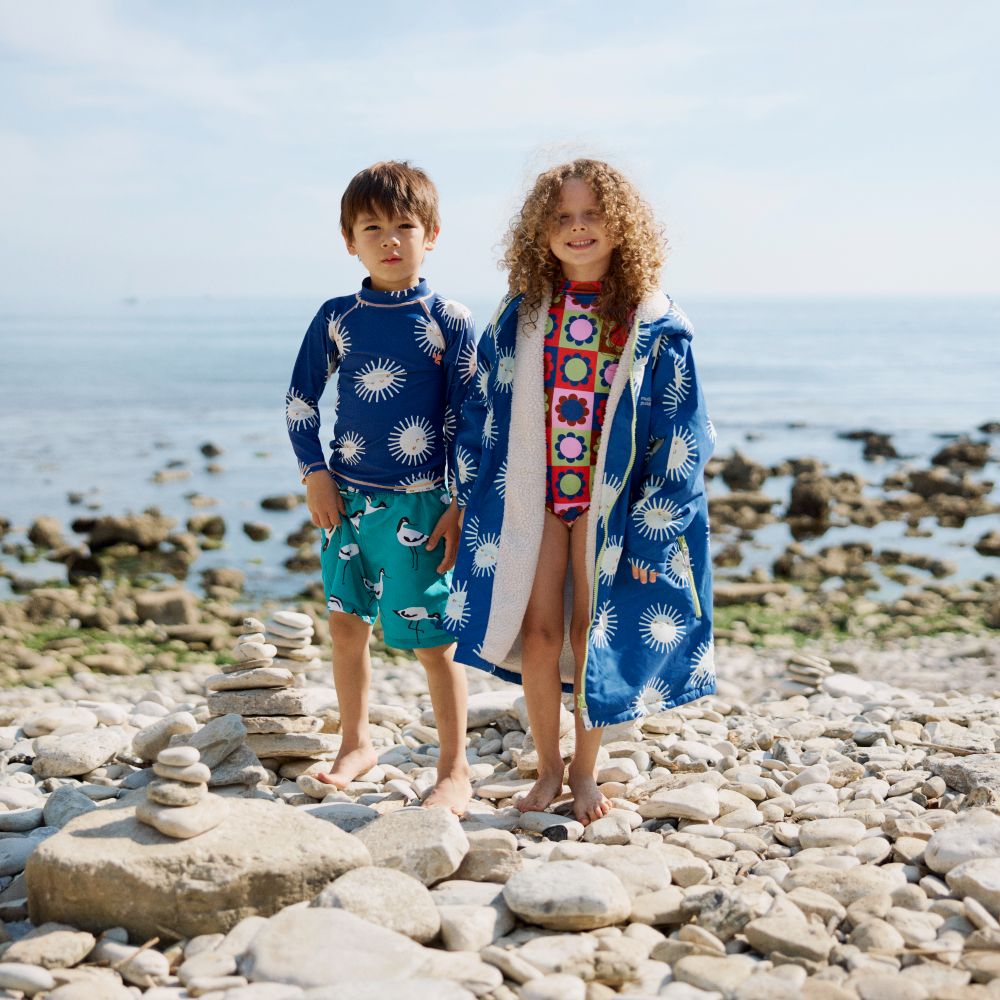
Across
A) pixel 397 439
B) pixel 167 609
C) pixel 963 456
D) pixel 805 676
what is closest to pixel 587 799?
pixel 397 439

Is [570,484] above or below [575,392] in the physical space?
below

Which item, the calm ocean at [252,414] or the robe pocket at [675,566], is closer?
the robe pocket at [675,566]

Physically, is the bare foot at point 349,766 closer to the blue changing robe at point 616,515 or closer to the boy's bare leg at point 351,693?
the boy's bare leg at point 351,693

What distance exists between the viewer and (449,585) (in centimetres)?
441

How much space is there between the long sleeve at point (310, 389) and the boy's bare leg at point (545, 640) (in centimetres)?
94

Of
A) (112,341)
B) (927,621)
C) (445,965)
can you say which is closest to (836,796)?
(445,965)

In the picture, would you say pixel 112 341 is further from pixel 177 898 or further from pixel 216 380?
pixel 177 898

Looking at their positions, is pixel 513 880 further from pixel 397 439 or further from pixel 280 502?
pixel 280 502

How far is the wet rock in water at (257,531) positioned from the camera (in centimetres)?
1488

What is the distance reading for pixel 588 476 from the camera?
13.6 ft

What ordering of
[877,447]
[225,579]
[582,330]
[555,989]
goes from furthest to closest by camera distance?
[877,447], [225,579], [582,330], [555,989]

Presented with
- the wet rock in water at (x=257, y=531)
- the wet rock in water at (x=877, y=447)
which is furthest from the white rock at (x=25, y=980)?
the wet rock in water at (x=877, y=447)

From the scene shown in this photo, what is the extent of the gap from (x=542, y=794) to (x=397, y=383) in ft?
5.20

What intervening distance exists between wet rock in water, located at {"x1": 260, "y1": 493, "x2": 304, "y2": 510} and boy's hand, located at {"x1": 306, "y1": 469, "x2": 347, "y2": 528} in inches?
505
